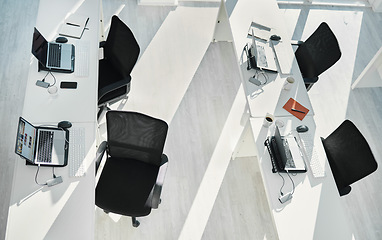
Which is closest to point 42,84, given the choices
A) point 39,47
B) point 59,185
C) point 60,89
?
point 60,89

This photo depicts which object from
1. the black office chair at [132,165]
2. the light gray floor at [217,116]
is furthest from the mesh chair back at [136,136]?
the light gray floor at [217,116]

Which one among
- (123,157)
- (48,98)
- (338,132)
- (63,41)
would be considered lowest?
(338,132)

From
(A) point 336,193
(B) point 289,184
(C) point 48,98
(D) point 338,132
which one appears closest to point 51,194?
(C) point 48,98

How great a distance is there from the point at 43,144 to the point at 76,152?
281mm

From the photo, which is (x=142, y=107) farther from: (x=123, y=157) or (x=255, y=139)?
(x=255, y=139)

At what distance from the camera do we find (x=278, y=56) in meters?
4.13

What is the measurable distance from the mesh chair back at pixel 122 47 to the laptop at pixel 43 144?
967mm

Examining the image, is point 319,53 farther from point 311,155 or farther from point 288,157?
point 288,157

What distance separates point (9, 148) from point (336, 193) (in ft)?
11.0

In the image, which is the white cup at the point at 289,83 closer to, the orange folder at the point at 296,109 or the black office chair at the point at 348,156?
the orange folder at the point at 296,109

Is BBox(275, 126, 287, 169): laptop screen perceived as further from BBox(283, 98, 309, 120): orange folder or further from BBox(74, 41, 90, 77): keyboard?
BBox(74, 41, 90, 77): keyboard

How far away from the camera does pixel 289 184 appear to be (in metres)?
3.31

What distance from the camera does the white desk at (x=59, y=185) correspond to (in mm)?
2881

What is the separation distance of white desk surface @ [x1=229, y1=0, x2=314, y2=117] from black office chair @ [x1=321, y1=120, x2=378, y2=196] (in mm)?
378
